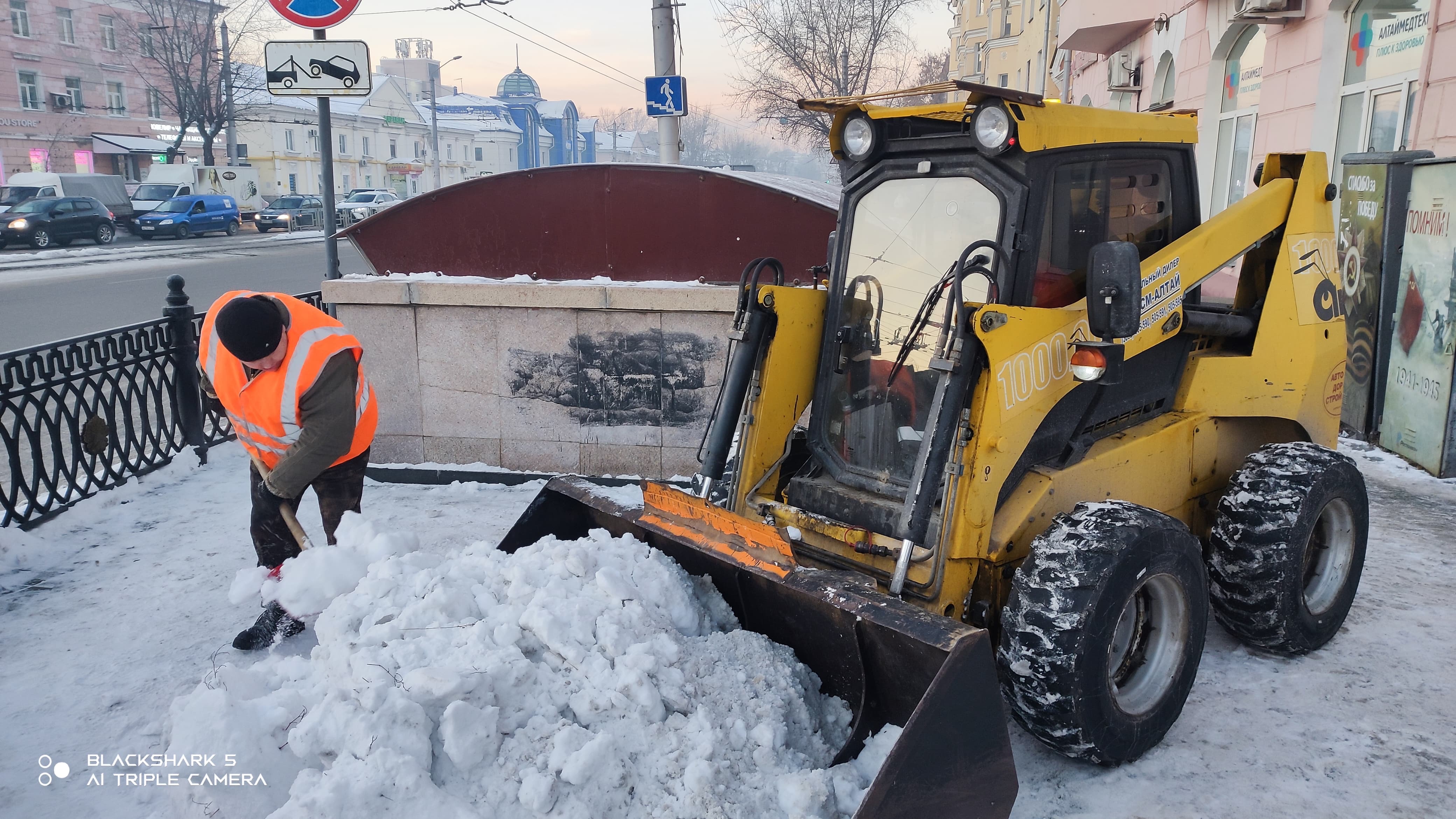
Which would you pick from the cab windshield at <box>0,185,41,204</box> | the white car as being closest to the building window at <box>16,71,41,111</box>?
the cab windshield at <box>0,185,41,204</box>

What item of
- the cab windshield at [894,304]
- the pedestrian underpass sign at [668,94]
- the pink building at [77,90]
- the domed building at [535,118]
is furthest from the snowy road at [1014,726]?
the domed building at [535,118]

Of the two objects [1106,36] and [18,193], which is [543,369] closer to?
[1106,36]

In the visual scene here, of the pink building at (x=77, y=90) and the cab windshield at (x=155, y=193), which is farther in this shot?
the pink building at (x=77, y=90)

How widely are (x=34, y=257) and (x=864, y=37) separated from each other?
869 inches

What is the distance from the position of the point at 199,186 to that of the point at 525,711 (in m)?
42.1

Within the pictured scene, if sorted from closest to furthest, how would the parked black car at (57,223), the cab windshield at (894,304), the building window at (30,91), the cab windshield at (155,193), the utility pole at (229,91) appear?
the cab windshield at (894,304)
the parked black car at (57,223)
the cab windshield at (155,193)
the utility pole at (229,91)
the building window at (30,91)

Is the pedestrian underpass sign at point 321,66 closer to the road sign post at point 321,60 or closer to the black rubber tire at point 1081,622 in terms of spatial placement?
the road sign post at point 321,60

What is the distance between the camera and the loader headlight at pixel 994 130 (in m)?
3.12

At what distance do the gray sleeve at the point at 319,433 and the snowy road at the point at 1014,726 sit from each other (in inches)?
15.9

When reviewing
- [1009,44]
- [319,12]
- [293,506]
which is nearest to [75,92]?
[1009,44]

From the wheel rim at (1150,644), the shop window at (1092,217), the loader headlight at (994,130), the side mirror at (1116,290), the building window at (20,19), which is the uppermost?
the building window at (20,19)

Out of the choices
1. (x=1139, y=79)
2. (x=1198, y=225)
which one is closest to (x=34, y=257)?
(x=1139, y=79)

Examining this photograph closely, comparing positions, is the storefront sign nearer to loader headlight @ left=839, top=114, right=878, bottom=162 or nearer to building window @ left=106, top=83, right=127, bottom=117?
loader headlight @ left=839, top=114, right=878, bottom=162

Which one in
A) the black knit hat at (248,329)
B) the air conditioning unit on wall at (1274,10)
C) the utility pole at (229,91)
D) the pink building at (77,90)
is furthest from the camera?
the pink building at (77,90)
